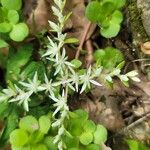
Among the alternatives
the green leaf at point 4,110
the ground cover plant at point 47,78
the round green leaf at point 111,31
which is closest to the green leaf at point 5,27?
the ground cover plant at point 47,78

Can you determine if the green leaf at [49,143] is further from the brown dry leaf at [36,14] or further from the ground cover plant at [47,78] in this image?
the brown dry leaf at [36,14]

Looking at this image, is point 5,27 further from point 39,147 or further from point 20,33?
point 39,147

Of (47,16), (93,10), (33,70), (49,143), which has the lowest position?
(49,143)

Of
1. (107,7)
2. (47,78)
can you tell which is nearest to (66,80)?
(47,78)

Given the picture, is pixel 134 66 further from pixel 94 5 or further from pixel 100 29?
pixel 94 5

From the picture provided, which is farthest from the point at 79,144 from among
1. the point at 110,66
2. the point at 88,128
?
the point at 110,66

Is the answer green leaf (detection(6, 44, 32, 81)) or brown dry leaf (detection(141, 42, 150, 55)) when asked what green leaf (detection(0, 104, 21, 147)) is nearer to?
green leaf (detection(6, 44, 32, 81))

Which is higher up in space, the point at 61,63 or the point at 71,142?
the point at 61,63
